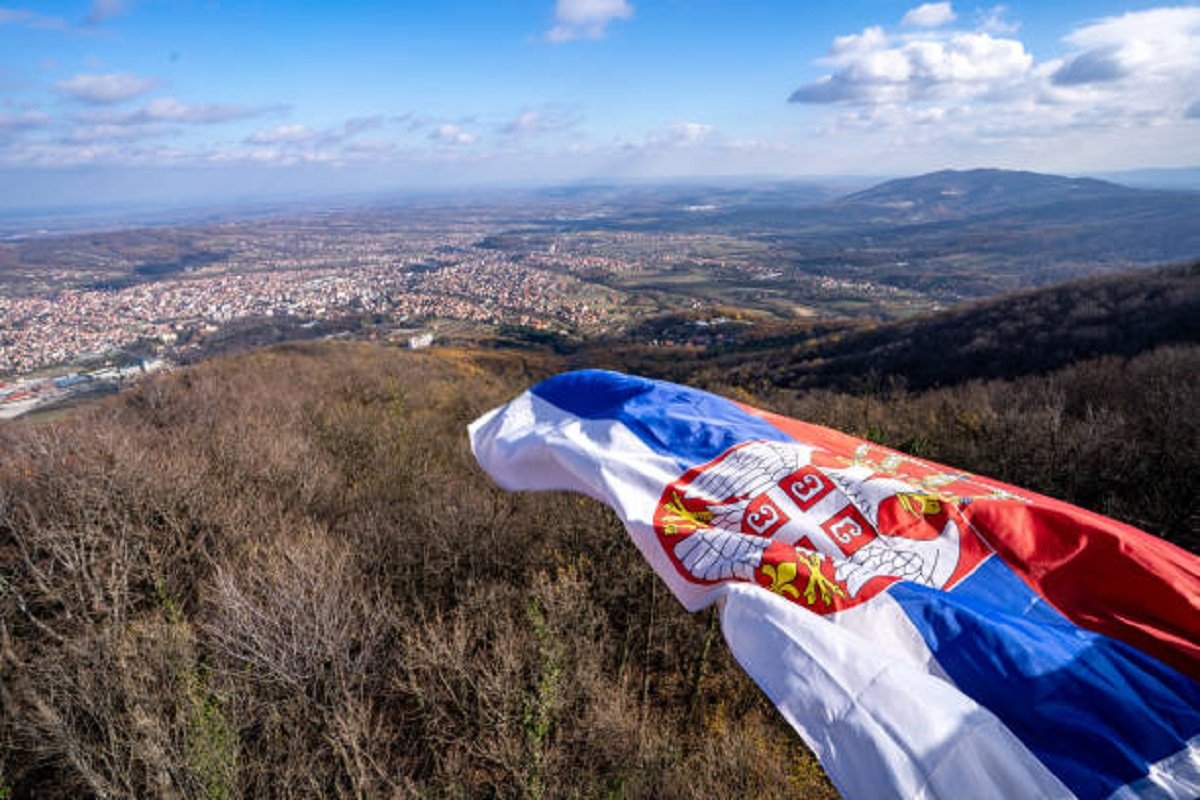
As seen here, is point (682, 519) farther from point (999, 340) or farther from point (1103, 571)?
point (999, 340)

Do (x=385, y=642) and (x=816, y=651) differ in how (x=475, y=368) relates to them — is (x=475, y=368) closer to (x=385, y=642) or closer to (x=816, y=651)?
(x=385, y=642)

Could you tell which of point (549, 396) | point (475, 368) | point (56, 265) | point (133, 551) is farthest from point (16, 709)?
point (56, 265)

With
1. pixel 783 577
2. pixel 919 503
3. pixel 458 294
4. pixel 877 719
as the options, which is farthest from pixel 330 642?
pixel 458 294

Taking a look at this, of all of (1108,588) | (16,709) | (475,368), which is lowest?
(475,368)

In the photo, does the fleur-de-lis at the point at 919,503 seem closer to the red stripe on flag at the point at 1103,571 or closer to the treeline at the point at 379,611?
the red stripe on flag at the point at 1103,571

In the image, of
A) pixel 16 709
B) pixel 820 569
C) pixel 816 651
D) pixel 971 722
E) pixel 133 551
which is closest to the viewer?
pixel 971 722

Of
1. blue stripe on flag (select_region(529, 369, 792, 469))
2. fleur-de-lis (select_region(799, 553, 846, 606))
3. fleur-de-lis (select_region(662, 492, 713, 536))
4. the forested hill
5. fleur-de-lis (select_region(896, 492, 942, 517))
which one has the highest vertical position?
blue stripe on flag (select_region(529, 369, 792, 469))

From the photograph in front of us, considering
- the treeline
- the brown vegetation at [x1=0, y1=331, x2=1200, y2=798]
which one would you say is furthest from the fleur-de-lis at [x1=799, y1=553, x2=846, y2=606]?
the treeline

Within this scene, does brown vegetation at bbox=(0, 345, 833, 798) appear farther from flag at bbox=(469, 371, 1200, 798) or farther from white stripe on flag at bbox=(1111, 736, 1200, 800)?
white stripe on flag at bbox=(1111, 736, 1200, 800)

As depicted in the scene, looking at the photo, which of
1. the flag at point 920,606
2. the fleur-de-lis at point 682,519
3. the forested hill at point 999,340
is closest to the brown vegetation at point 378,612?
the fleur-de-lis at point 682,519
